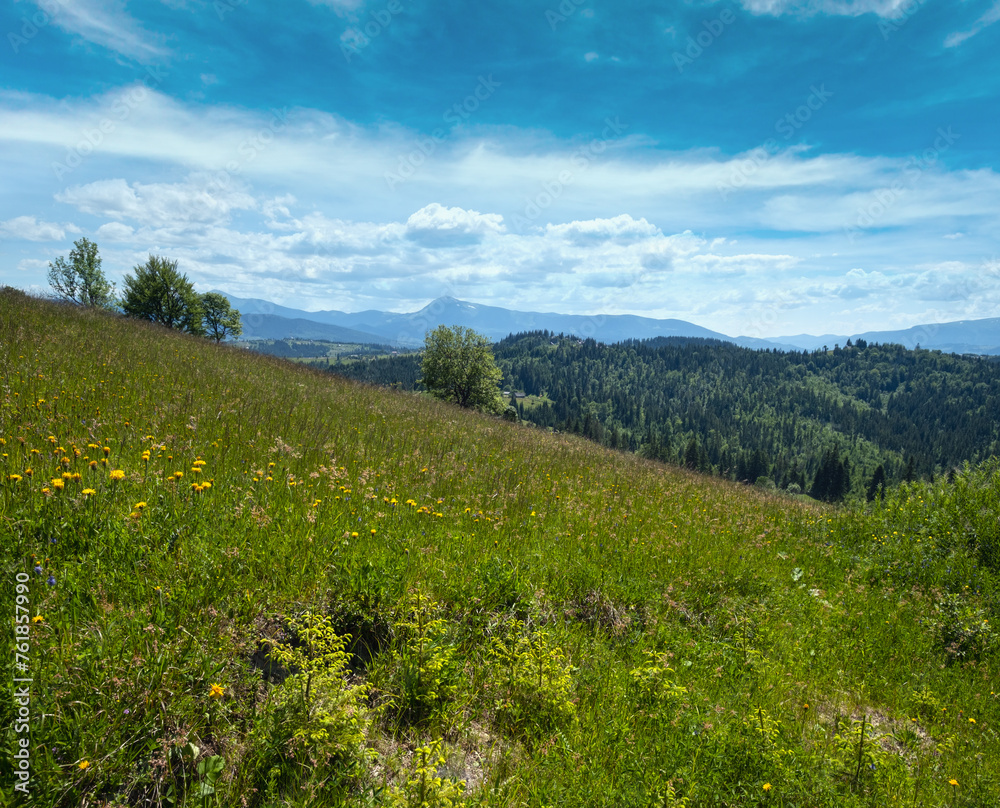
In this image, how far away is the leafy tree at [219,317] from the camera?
66.9 meters

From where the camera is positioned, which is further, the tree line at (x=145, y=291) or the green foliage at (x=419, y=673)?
the tree line at (x=145, y=291)

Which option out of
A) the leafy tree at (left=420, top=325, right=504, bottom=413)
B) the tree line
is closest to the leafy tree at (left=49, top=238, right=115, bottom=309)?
the tree line

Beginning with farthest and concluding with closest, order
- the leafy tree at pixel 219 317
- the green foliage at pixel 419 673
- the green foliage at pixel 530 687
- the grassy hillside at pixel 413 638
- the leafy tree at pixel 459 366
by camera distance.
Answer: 1. the leafy tree at pixel 219 317
2. the leafy tree at pixel 459 366
3. the green foliage at pixel 530 687
4. the green foliage at pixel 419 673
5. the grassy hillside at pixel 413 638

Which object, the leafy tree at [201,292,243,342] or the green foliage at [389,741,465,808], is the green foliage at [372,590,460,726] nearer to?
the green foliage at [389,741,465,808]

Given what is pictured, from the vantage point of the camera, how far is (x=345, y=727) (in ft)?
8.93

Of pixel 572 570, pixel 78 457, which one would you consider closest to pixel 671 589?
pixel 572 570

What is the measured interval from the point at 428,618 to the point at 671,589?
332cm

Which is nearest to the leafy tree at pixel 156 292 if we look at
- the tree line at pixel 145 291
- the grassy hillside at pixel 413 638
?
the tree line at pixel 145 291

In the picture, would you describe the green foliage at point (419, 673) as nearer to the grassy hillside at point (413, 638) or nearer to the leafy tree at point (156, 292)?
the grassy hillside at point (413, 638)

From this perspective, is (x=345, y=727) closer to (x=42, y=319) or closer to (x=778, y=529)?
(x=778, y=529)

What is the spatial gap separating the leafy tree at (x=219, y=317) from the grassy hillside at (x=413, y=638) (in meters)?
69.0

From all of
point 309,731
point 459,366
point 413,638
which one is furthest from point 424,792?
point 459,366

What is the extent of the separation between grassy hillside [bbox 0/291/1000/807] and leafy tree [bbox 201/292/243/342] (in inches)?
2718

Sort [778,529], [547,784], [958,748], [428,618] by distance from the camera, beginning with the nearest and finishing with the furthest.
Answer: [547,784] < [428,618] < [958,748] < [778,529]
